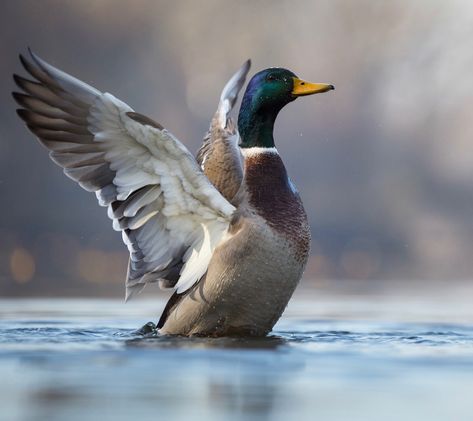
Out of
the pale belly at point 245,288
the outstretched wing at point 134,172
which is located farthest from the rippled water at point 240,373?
the outstretched wing at point 134,172

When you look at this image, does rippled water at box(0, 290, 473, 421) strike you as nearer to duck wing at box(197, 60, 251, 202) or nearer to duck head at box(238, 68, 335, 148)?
duck wing at box(197, 60, 251, 202)

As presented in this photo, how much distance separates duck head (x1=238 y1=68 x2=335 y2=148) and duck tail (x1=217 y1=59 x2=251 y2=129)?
167 cm

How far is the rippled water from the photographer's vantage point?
15.6 ft

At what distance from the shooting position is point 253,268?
7.36m

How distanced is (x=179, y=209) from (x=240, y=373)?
2.00 m

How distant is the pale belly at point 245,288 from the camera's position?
734cm

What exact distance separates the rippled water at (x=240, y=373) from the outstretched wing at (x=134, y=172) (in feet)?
1.98

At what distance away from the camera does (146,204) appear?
7.57 meters

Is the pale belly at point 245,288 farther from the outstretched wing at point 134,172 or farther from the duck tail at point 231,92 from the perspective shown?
the duck tail at point 231,92

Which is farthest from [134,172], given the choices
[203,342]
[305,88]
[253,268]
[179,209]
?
[305,88]

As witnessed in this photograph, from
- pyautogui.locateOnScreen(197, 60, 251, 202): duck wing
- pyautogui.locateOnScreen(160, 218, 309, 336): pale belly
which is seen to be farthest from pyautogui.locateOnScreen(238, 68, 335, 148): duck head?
pyautogui.locateOnScreen(160, 218, 309, 336): pale belly

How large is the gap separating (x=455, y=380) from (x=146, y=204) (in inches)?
107

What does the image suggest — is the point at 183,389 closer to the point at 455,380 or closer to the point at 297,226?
the point at 455,380

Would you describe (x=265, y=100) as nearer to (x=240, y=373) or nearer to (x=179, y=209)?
(x=179, y=209)
